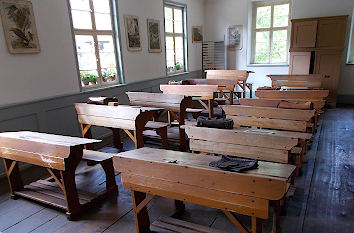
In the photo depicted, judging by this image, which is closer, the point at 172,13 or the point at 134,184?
the point at 134,184

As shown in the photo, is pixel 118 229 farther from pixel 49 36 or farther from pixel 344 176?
pixel 49 36

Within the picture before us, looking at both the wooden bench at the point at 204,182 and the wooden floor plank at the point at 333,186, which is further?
the wooden floor plank at the point at 333,186

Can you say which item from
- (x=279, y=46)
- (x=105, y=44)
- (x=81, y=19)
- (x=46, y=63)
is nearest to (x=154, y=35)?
(x=105, y=44)

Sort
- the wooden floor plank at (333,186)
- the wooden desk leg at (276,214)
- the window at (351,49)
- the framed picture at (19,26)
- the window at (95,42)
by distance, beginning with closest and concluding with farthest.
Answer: the wooden desk leg at (276,214) → the wooden floor plank at (333,186) → the framed picture at (19,26) → the window at (95,42) → the window at (351,49)

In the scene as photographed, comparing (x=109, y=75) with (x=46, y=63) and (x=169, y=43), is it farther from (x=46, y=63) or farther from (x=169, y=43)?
(x=169, y=43)

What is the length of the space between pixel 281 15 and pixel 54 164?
806 centimetres

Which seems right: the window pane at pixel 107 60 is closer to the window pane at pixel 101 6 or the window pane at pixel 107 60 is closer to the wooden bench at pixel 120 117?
the window pane at pixel 101 6

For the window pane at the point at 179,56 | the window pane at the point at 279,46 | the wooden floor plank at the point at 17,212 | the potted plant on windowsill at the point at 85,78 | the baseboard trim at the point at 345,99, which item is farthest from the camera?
the window pane at the point at 279,46

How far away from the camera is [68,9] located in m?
4.28

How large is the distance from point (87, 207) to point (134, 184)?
3.29ft

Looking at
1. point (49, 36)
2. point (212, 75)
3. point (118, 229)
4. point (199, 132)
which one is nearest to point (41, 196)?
point (118, 229)

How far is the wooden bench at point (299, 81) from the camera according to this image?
19.1 ft

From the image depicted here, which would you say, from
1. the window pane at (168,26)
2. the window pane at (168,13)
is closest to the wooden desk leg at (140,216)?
the window pane at (168,26)

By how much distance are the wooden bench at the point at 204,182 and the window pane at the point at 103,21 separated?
3734 mm
